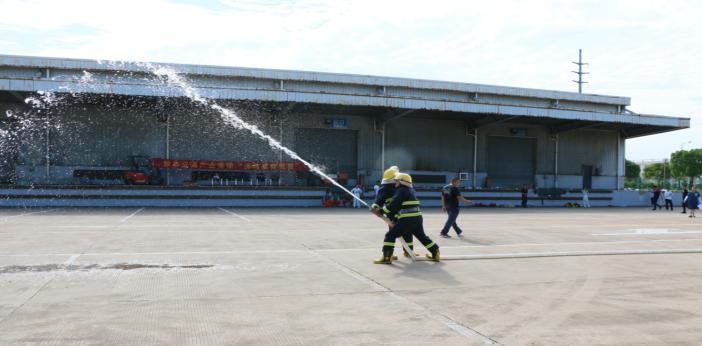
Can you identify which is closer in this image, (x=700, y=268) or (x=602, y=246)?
(x=700, y=268)

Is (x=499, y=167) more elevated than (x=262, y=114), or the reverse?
(x=262, y=114)

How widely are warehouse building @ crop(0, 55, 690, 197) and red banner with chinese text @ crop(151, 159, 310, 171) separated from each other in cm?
6

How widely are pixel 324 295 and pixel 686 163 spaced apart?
103m

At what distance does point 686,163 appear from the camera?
87.8 m

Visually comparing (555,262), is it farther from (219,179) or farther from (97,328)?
(219,179)

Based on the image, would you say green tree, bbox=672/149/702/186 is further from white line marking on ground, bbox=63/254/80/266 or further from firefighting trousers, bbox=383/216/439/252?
white line marking on ground, bbox=63/254/80/266

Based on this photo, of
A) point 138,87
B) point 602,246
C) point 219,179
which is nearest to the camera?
point 602,246

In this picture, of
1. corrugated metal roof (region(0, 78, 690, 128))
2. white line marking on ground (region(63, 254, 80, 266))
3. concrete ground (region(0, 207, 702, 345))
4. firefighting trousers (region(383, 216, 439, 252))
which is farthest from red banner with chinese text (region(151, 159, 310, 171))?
firefighting trousers (region(383, 216, 439, 252))

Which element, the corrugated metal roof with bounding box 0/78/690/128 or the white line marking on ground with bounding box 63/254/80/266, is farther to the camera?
the corrugated metal roof with bounding box 0/78/690/128

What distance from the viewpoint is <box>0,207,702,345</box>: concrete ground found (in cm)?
450

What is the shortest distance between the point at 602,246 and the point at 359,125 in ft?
71.3

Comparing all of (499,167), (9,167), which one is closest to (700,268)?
(499,167)

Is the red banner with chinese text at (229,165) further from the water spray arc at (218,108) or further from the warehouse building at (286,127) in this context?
the water spray arc at (218,108)

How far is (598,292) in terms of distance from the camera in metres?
6.40
